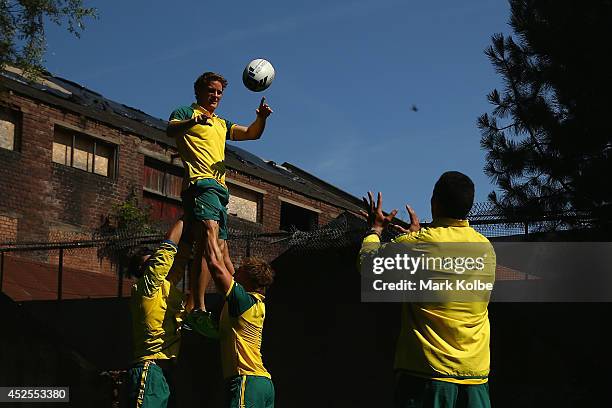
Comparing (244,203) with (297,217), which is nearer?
(244,203)

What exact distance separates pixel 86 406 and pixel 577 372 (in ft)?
24.9

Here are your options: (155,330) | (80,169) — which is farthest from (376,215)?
(80,169)

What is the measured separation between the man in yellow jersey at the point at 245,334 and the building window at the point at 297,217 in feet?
89.1

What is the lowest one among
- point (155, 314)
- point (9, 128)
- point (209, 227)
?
point (155, 314)

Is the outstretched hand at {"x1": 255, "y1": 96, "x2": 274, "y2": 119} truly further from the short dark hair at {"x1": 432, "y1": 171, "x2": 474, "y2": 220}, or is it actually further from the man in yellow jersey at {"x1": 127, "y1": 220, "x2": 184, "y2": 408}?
the short dark hair at {"x1": 432, "y1": 171, "x2": 474, "y2": 220}

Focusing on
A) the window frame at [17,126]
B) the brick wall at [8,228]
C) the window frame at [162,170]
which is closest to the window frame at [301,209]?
the window frame at [162,170]

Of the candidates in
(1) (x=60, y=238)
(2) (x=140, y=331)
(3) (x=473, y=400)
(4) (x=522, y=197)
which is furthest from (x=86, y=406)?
(1) (x=60, y=238)

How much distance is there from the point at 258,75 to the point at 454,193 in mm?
4318

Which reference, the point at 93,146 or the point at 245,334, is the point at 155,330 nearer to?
the point at 245,334

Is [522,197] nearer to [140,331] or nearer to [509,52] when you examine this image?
[509,52]

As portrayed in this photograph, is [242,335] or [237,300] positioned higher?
[237,300]

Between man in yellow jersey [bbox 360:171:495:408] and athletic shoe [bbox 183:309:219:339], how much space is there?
311 centimetres

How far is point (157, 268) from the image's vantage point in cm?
867

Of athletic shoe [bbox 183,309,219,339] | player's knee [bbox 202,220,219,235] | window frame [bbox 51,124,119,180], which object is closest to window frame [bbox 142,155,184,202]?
window frame [bbox 51,124,119,180]
